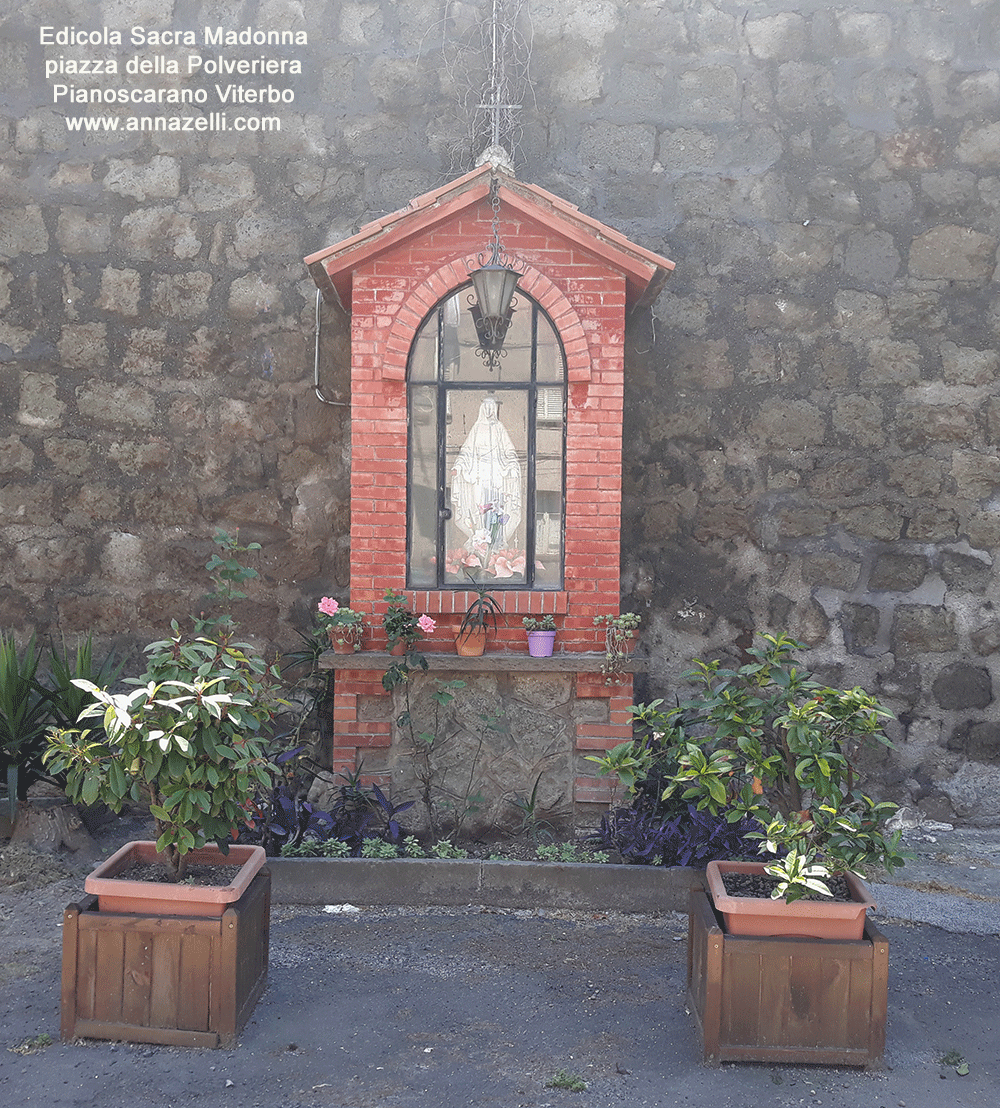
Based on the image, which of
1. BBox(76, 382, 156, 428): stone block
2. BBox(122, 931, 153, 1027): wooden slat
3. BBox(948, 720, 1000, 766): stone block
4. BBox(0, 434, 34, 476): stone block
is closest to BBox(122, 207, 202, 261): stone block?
BBox(76, 382, 156, 428): stone block

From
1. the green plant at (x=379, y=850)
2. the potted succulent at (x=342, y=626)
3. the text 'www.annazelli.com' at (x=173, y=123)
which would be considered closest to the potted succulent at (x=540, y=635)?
the potted succulent at (x=342, y=626)

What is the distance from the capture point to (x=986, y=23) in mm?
5512

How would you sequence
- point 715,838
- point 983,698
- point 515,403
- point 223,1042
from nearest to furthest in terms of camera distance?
point 223,1042 < point 715,838 < point 515,403 < point 983,698

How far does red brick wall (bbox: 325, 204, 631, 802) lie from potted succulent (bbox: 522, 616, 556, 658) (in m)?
0.06

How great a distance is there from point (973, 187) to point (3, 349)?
226 inches

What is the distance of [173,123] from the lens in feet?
18.5

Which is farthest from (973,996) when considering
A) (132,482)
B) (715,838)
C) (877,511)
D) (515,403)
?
(132,482)

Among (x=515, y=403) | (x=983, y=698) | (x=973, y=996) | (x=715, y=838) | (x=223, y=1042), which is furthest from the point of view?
(x=983, y=698)

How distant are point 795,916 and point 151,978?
204 centimetres

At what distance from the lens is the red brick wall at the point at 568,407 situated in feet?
15.8

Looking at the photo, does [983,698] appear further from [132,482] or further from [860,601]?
[132,482]

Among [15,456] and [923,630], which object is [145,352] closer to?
[15,456]

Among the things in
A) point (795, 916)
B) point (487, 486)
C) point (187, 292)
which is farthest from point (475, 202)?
point (795, 916)

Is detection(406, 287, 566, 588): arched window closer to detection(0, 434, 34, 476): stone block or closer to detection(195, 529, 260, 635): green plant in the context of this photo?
detection(195, 529, 260, 635): green plant
